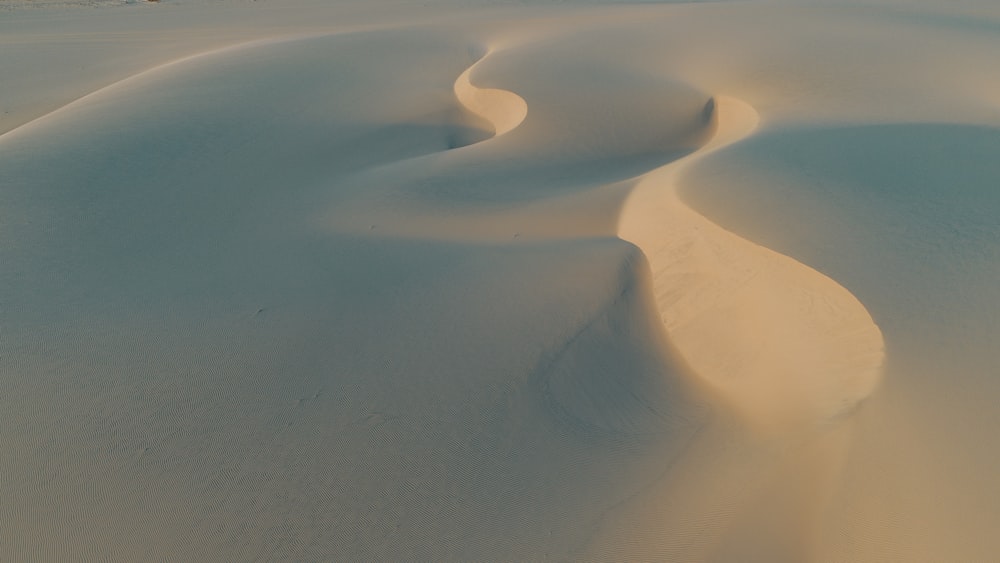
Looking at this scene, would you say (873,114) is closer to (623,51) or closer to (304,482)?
(623,51)

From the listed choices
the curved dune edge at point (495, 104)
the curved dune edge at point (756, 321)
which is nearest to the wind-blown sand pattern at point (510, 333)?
the curved dune edge at point (756, 321)

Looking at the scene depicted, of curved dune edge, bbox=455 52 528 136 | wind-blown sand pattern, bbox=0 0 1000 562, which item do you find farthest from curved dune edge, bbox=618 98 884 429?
curved dune edge, bbox=455 52 528 136

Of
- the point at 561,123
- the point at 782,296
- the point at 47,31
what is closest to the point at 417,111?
the point at 561,123

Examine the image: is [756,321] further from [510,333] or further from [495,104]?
[495,104]

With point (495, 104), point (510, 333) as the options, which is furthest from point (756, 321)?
point (495, 104)

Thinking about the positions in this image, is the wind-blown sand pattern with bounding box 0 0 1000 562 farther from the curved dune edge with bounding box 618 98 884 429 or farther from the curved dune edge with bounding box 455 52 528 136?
the curved dune edge with bounding box 455 52 528 136

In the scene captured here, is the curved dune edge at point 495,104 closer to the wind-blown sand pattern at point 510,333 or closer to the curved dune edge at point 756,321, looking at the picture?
the wind-blown sand pattern at point 510,333
